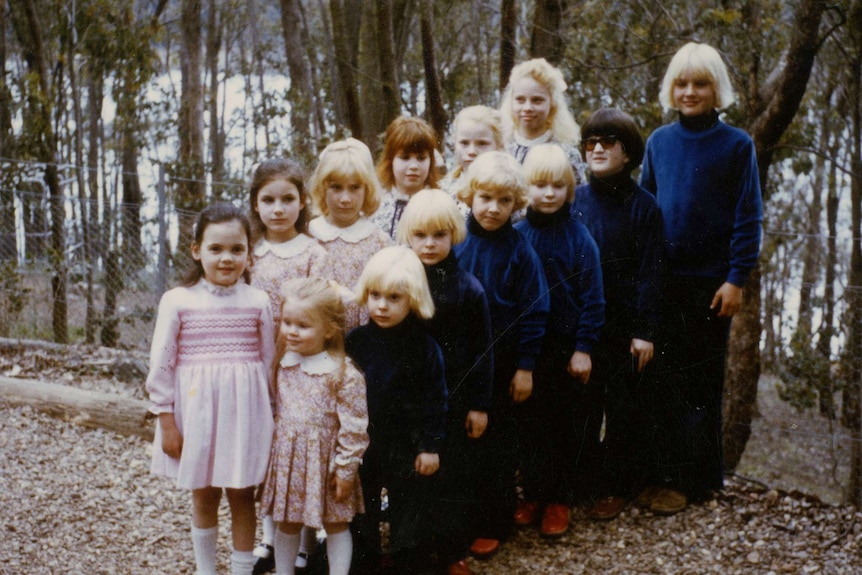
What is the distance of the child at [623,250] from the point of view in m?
3.69

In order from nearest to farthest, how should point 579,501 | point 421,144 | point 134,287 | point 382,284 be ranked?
1. point 382,284
2. point 421,144
3. point 579,501
4. point 134,287

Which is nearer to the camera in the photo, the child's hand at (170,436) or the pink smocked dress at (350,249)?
the child's hand at (170,436)

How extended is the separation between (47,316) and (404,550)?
691cm

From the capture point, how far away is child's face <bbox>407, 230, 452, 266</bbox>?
3.23 meters

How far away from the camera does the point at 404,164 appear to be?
3.74m

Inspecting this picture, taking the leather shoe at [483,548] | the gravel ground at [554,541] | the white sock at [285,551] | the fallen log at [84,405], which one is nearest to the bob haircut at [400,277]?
the white sock at [285,551]

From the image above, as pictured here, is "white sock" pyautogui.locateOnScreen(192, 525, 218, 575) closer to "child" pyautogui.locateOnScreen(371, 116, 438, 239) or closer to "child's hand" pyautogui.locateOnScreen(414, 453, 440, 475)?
"child's hand" pyautogui.locateOnScreen(414, 453, 440, 475)

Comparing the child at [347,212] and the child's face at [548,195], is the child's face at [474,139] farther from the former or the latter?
the child at [347,212]

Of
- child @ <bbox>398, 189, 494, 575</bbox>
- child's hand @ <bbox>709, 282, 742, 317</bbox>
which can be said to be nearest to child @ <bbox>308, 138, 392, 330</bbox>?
child @ <bbox>398, 189, 494, 575</bbox>

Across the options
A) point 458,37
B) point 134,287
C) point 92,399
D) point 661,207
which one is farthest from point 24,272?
point 458,37

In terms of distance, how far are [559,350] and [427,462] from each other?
81 centimetres

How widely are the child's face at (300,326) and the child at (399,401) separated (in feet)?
0.66

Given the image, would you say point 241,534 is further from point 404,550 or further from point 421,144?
point 421,144

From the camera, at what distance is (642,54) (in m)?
10.2
